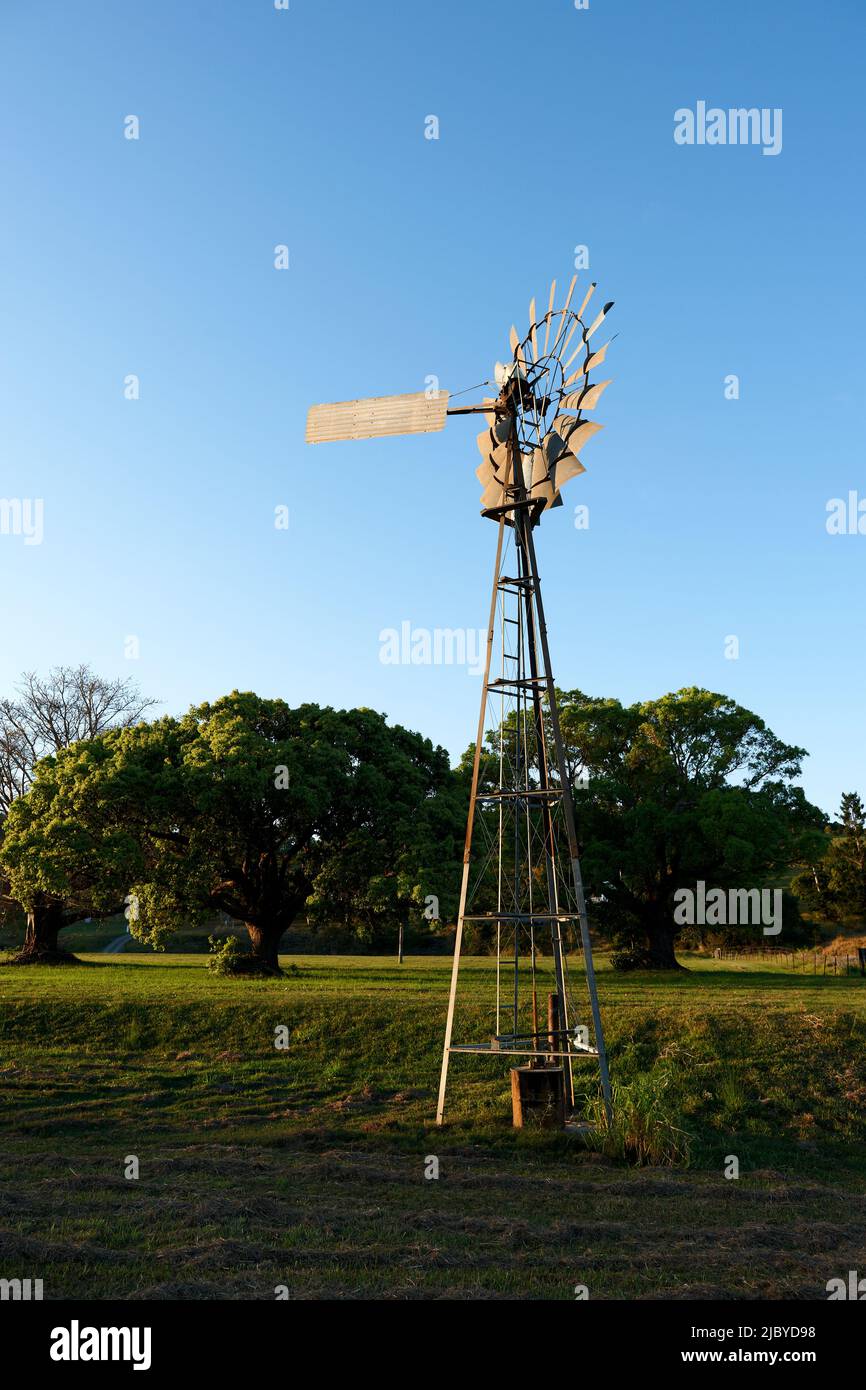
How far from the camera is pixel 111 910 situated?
107ft

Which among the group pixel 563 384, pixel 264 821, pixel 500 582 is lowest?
pixel 264 821

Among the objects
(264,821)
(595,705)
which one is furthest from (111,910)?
(595,705)

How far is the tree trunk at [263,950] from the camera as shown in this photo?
95.5 feet

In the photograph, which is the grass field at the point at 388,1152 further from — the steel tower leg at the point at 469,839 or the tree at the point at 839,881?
the tree at the point at 839,881

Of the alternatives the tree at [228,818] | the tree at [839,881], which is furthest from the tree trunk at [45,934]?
the tree at [839,881]

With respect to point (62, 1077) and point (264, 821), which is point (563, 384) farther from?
point (264, 821)

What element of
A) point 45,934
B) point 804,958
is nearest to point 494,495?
point 45,934

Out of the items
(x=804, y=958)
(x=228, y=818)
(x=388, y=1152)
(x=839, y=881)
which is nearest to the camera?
(x=388, y=1152)

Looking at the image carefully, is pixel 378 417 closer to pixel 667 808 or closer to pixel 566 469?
pixel 566 469

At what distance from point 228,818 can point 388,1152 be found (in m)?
16.9

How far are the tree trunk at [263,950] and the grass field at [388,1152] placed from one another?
2673 mm

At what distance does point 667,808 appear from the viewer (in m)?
37.1
